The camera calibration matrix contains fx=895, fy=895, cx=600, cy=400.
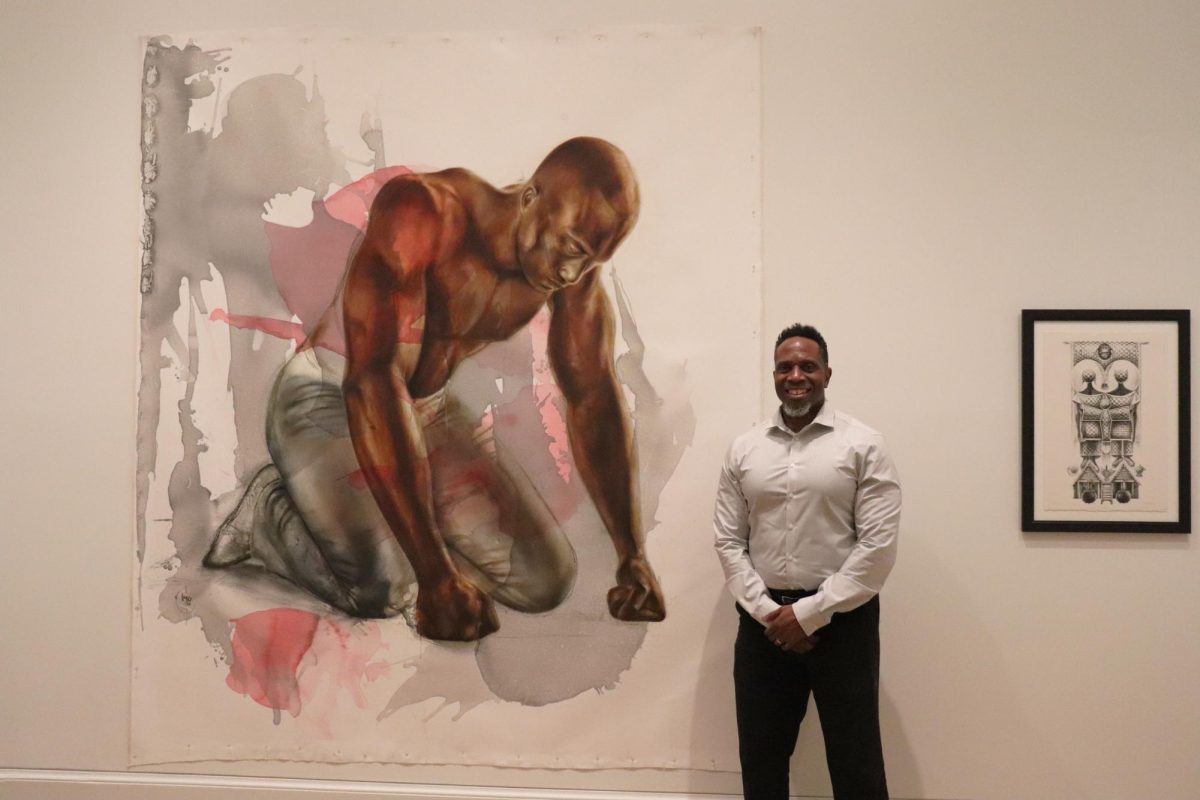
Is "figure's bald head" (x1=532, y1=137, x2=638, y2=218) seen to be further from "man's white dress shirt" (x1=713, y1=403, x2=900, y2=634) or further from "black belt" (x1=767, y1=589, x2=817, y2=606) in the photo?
"black belt" (x1=767, y1=589, x2=817, y2=606)

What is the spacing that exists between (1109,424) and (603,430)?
157 cm

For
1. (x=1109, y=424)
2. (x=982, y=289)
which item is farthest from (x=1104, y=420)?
(x=982, y=289)

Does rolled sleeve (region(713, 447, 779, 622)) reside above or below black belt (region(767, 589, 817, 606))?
above

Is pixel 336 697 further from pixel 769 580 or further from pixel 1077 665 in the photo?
pixel 1077 665

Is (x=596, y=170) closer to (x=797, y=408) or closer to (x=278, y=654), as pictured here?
(x=797, y=408)

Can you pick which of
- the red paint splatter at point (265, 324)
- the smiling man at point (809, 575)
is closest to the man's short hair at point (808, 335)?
the smiling man at point (809, 575)

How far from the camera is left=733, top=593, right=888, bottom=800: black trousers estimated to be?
2395mm

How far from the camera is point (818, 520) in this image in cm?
242

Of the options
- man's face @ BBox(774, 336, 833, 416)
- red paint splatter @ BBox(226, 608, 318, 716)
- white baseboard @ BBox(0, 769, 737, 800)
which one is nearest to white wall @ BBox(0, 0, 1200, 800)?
white baseboard @ BBox(0, 769, 737, 800)

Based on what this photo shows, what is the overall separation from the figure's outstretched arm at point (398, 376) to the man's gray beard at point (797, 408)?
1.19m

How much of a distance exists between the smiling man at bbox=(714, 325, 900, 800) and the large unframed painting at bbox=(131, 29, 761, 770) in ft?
1.20

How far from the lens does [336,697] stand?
2.95m

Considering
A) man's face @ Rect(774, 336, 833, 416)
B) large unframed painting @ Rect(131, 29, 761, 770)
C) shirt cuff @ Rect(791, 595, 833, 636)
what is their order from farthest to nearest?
large unframed painting @ Rect(131, 29, 761, 770), man's face @ Rect(774, 336, 833, 416), shirt cuff @ Rect(791, 595, 833, 636)

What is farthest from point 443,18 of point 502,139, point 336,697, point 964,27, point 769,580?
point 336,697
